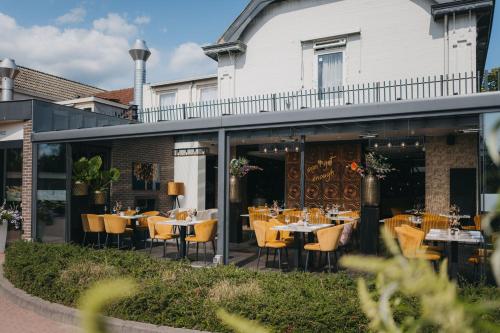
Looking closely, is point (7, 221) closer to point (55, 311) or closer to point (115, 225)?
point (115, 225)

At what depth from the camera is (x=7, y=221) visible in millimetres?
11211

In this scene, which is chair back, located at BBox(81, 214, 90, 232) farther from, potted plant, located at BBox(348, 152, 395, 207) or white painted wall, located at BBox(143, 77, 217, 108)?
potted plant, located at BBox(348, 152, 395, 207)

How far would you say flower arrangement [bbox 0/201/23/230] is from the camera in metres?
11.2

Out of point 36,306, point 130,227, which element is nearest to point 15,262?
point 36,306

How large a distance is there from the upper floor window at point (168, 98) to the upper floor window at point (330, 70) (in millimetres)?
6290

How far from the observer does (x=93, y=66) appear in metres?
29.6

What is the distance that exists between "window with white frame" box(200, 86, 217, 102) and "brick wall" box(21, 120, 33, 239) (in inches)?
263

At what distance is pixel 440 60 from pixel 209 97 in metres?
8.13

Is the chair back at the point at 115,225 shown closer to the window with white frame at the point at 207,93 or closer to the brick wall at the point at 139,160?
the brick wall at the point at 139,160

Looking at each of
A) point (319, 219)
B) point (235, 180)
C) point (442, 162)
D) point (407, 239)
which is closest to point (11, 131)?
point (235, 180)

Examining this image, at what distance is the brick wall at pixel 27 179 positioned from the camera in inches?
435

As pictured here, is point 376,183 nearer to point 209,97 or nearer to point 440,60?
point 440,60

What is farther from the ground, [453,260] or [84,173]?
[84,173]

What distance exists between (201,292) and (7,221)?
791 cm
